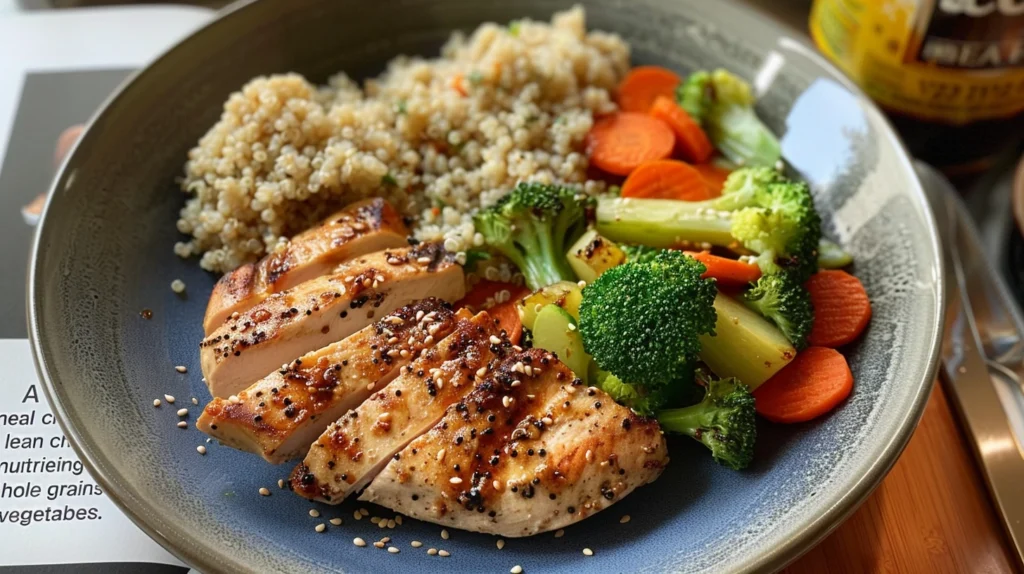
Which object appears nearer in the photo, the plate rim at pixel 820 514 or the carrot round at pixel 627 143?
the plate rim at pixel 820 514

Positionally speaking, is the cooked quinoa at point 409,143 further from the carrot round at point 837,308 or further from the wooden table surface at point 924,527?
the wooden table surface at point 924,527

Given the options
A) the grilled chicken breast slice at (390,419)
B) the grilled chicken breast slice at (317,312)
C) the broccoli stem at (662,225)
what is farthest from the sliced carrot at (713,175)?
the grilled chicken breast slice at (390,419)

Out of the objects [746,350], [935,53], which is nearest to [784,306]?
[746,350]

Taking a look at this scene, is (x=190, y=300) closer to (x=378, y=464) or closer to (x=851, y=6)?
(x=378, y=464)

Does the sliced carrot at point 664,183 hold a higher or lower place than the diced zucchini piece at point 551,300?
higher

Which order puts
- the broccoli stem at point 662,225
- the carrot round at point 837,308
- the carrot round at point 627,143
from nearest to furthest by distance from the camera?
the carrot round at point 837,308 → the broccoli stem at point 662,225 → the carrot round at point 627,143

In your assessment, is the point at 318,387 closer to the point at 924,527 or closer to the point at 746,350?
the point at 746,350

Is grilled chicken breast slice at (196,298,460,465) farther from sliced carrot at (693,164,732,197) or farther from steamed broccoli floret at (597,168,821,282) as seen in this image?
sliced carrot at (693,164,732,197)
